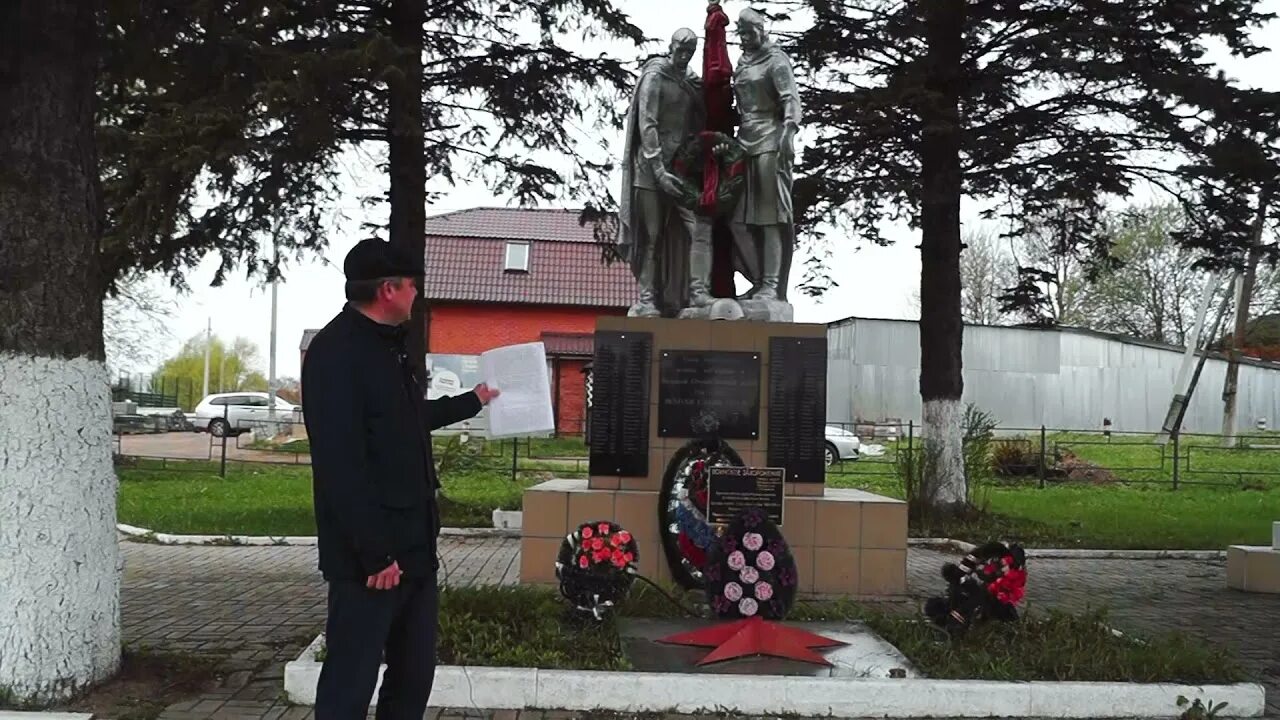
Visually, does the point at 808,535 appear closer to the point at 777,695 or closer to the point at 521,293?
the point at 777,695

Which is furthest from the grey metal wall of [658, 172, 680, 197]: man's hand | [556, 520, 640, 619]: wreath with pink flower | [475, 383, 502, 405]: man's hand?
[475, 383, 502, 405]: man's hand

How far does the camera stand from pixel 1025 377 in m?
31.2

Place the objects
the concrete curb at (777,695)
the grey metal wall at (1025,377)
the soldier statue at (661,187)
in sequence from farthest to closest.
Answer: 1. the grey metal wall at (1025,377)
2. the soldier statue at (661,187)
3. the concrete curb at (777,695)

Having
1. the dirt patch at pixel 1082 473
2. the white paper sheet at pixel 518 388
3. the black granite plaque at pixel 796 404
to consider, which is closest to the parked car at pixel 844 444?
the dirt patch at pixel 1082 473

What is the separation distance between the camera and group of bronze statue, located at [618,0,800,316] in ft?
25.5

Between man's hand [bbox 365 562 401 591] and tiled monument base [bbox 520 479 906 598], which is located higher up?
man's hand [bbox 365 562 401 591]

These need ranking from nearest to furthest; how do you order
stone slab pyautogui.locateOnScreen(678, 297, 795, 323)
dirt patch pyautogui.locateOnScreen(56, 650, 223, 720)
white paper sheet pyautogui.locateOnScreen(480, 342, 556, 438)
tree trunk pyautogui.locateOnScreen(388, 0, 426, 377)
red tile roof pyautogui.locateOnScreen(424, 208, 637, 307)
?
white paper sheet pyautogui.locateOnScreen(480, 342, 556, 438)
dirt patch pyautogui.locateOnScreen(56, 650, 223, 720)
stone slab pyautogui.locateOnScreen(678, 297, 795, 323)
tree trunk pyautogui.locateOnScreen(388, 0, 426, 377)
red tile roof pyautogui.locateOnScreen(424, 208, 637, 307)

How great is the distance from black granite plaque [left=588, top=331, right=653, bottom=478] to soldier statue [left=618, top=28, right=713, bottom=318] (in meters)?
0.57

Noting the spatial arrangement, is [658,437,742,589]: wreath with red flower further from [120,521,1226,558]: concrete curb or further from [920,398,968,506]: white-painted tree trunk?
[920,398,968,506]: white-painted tree trunk

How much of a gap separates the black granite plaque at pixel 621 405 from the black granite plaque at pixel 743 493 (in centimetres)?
136

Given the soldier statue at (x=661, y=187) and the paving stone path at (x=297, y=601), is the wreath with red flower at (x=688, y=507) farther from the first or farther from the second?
the paving stone path at (x=297, y=601)

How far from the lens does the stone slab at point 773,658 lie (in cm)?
510

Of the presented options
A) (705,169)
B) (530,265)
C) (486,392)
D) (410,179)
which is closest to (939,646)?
(486,392)

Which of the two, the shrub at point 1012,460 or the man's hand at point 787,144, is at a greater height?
the man's hand at point 787,144
